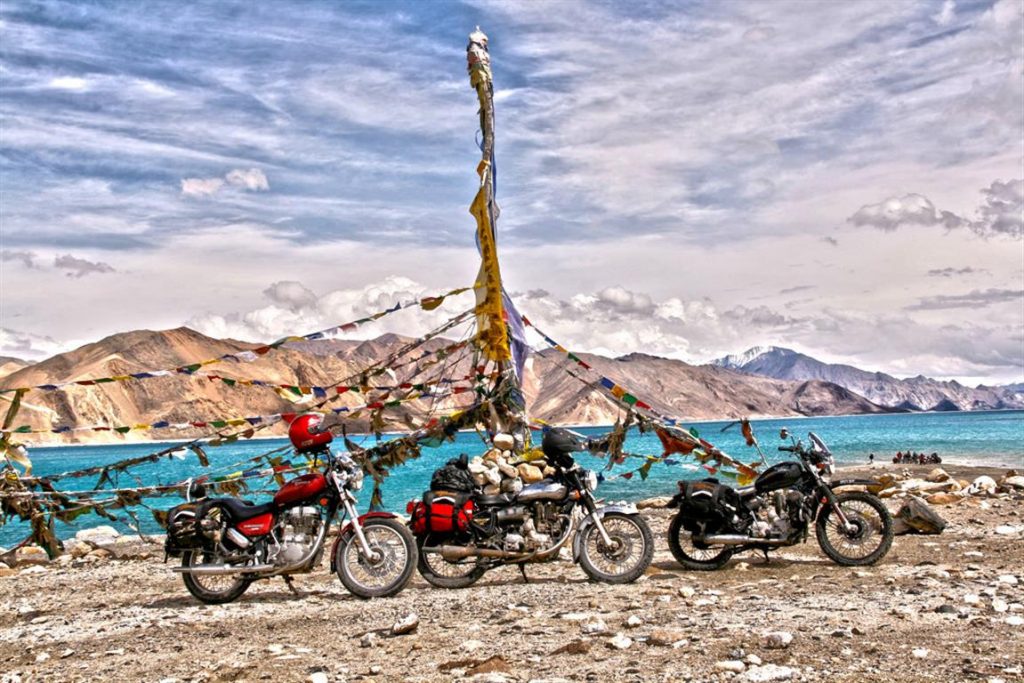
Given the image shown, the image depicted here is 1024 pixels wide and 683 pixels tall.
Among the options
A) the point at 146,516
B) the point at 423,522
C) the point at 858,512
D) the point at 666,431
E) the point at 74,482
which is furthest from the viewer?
the point at 74,482

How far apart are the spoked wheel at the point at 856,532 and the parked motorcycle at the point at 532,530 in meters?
2.22

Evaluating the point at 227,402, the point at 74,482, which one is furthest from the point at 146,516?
the point at 227,402

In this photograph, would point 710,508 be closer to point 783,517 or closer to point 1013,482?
point 783,517

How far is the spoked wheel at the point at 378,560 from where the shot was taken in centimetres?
907

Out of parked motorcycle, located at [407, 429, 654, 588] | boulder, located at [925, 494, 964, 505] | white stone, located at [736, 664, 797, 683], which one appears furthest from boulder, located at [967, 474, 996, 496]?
white stone, located at [736, 664, 797, 683]

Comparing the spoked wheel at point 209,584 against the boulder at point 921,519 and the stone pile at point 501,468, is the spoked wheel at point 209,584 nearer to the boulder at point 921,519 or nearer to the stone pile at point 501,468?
the stone pile at point 501,468

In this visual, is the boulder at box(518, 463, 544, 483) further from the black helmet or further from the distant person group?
the distant person group

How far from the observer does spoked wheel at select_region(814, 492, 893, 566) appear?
398 inches

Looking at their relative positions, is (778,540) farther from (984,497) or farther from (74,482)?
(74,482)

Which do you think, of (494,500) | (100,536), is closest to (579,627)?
(494,500)

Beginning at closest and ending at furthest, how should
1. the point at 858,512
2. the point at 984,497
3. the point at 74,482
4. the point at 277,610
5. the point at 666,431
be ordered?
the point at 277,610
the point at 858,512
the point at 666,431
the point at 984,497
the point at 74,482

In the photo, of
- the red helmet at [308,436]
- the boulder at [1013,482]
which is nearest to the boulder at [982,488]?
the boulder at [1013,482]

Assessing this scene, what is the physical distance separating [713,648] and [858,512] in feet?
15.7

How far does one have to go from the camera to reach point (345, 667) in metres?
6.35
